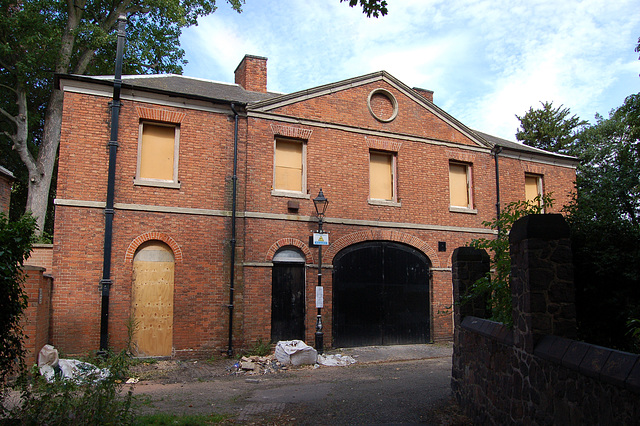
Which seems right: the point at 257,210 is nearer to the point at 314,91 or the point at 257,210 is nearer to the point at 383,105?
the point at 314,91

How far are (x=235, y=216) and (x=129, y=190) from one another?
2.71 meters

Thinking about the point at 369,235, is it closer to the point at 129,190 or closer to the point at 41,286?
the point at 129,190

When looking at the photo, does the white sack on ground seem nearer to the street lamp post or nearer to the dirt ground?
the dirt ground

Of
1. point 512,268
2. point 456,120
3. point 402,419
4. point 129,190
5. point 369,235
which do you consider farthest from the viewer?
point 456,120

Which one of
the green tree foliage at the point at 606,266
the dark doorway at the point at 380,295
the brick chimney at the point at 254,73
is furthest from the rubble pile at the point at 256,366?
the brick chimney at the point at 254,73

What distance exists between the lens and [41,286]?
397 inches

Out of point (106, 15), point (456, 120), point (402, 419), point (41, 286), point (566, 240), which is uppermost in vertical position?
point (106, 15)

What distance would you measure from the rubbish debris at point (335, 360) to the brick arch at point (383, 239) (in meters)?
2.67

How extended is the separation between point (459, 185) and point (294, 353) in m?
8.35

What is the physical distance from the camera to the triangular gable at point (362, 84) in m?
13.8

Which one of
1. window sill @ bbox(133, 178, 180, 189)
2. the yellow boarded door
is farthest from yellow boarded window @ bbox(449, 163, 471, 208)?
the yellow boarded door

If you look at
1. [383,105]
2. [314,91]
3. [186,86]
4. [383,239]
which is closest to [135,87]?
[186,86]

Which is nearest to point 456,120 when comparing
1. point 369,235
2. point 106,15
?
point 369,235

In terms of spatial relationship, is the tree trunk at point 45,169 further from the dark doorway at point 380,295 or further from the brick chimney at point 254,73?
the dark doorway at point 380,295
